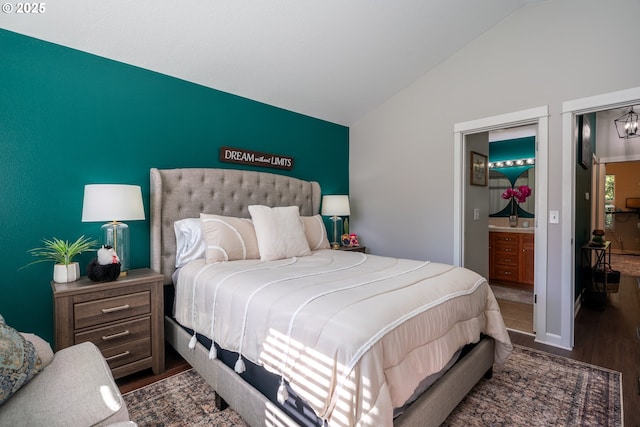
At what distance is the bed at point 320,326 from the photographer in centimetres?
117

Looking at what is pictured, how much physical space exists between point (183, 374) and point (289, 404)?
129cm

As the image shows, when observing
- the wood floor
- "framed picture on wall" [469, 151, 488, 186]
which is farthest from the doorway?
"framed picture on wall" [469, 151, 488, 186]

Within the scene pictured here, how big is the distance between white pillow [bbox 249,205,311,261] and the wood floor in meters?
1.11

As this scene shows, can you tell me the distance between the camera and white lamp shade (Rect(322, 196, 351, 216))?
3.85m

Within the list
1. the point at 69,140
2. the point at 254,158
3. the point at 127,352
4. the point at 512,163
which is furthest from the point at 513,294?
the point at 69,140

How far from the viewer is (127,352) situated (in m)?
2.14

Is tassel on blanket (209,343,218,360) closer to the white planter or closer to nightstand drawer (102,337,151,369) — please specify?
nightstand drawer (102,337,151,369)

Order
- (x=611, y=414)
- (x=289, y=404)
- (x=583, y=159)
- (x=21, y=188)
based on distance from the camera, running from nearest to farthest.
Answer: (x=289, y=404)
(x=611, y=414)
(x=21, y=188)
(x=583, y=159)

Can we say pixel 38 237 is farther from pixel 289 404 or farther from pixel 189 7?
pixel 289 404

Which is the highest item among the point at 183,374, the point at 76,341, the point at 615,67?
the point at 615,67

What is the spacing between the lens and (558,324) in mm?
2756

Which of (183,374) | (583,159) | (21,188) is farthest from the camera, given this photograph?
(583,159)

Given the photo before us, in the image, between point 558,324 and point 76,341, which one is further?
point 558,324

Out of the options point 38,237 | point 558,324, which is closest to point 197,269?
point 38,237
